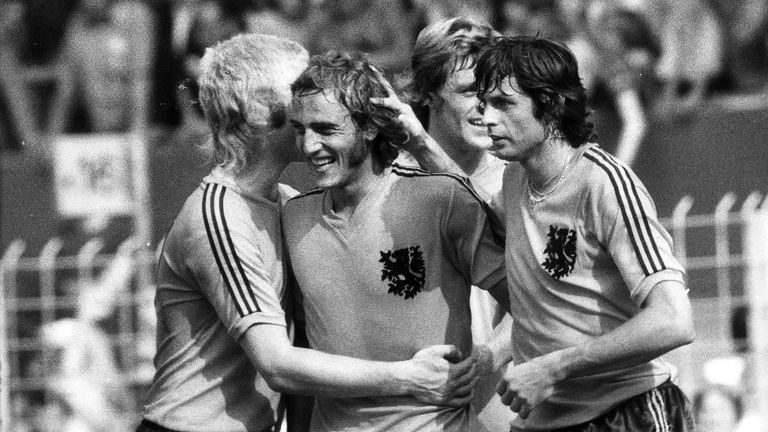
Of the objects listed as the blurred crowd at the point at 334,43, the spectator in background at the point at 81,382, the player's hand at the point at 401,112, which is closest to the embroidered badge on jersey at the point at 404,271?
the player's hand at the point at 401,112

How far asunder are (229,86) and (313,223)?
0.48 meters

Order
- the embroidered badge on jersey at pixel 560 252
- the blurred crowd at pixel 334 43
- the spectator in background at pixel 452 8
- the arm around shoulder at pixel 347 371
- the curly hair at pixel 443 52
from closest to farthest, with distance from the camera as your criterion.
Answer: the embroidered badge on jersey at pixel 560 252, the arm around shoulder at pixel 347 371, the curly hair at pixel 443 52, the blurred crowd at pixel 334 43, the spectator in background at pixel 452 8

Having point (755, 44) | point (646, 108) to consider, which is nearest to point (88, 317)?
Result: point (646, 108)

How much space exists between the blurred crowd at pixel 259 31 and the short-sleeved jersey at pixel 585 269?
476 cm

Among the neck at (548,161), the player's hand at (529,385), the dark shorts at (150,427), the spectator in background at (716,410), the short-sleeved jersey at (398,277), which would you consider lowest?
the spectator in background at (716,410)

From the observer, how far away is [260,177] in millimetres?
4535

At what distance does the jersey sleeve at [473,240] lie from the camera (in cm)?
433

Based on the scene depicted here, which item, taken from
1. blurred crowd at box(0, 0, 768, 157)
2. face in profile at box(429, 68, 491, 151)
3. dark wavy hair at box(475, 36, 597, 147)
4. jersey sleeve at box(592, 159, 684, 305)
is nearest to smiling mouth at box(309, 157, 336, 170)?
dark wavy hair at box(475, 36, 597, 147)

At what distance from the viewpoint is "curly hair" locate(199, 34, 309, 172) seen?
4.49 metres

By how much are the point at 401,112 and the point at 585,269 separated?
2.41ft

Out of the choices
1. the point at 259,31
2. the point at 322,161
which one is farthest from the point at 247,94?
the point at 259,31

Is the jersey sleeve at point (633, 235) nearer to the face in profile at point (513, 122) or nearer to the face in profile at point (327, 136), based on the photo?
the face in profile at point (513, 122)

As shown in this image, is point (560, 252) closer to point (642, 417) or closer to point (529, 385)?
point (529, 385)

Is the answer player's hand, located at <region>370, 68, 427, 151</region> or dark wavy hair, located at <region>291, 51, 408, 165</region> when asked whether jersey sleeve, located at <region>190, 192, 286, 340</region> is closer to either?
dark wavy hair, located at <region>291, 51, 408, 165</region>
